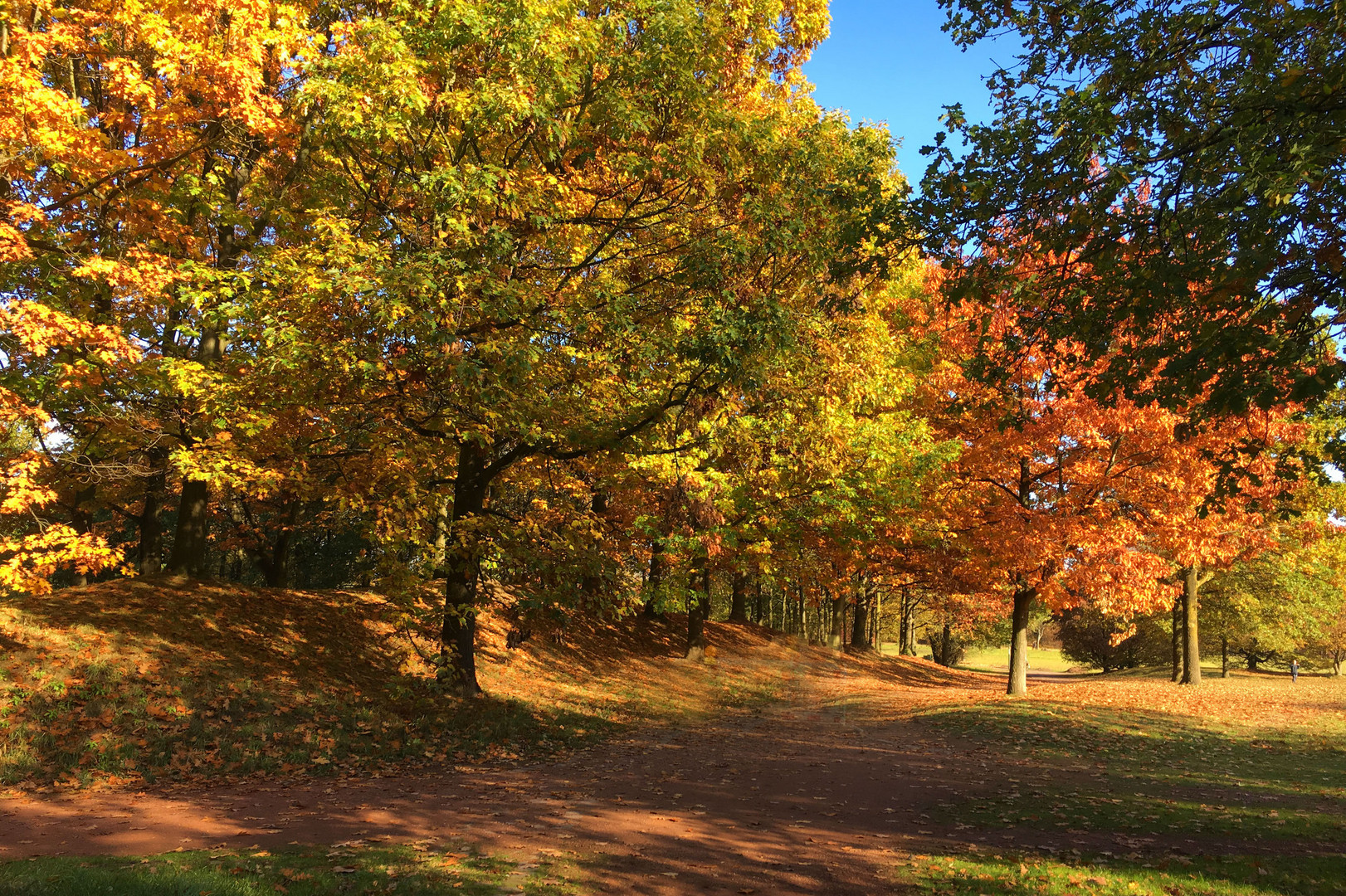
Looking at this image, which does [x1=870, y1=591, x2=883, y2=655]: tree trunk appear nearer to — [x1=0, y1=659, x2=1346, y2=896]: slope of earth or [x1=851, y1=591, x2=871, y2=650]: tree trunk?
[x1=851, y1=591, x2=871, y2=650]: tree trunk

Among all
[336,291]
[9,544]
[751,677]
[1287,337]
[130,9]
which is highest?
[130,9]

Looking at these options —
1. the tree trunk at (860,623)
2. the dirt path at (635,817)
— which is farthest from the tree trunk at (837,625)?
the dirt path at (635,817)

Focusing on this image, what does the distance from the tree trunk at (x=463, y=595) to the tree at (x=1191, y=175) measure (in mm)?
8982

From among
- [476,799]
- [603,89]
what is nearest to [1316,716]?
[476,799]

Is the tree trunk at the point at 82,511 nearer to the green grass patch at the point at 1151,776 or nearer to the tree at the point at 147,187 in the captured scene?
the tree at the point at 147,187

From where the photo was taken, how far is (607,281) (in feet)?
41.4

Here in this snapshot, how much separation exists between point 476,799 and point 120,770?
4.26m

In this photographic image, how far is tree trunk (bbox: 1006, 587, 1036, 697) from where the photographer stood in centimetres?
2091

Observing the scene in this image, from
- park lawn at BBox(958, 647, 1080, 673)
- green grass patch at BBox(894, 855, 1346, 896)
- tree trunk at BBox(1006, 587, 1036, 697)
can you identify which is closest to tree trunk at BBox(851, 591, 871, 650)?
tree trunk at BBox(1006, 587, 1036, 697)

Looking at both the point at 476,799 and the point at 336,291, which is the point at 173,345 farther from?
the point at 476,799

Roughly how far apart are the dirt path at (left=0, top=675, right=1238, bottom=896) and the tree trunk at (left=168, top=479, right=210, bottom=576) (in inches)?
311

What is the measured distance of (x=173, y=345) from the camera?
14.3m

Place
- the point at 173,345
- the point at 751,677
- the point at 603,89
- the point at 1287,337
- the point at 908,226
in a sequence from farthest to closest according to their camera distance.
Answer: the point at 751,677
the point at 173,345
the point at 603,89
the point at 908,226
the point at 1287,337

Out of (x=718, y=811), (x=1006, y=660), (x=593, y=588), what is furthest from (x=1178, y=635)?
(x=1006, y=660)
